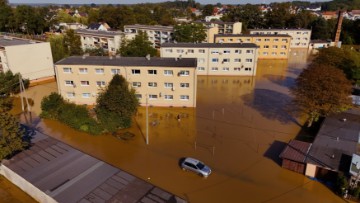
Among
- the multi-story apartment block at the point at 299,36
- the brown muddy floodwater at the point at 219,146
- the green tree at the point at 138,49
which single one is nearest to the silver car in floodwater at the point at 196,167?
the brown muddy floodwater at the point at 219,146

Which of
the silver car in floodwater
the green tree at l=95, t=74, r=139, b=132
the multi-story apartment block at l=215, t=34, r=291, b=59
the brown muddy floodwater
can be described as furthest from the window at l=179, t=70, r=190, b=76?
the multi-story apartment block at l=215, t=34, r=291, b=59

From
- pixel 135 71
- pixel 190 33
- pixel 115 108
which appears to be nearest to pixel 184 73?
pixel 135 71

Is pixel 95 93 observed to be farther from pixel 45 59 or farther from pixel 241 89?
pixel 241 89

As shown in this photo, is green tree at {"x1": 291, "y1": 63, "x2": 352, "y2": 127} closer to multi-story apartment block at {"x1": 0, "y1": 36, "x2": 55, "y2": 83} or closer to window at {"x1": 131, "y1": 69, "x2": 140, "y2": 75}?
window at {"x1": 131, "y1": 69, "x2": 140, "y2": 75}

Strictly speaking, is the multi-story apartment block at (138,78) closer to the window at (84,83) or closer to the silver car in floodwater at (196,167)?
the window at (84,83)

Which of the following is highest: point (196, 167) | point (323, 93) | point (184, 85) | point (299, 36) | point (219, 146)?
point (299, 36)

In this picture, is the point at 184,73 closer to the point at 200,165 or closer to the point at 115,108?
the point at 115,108
